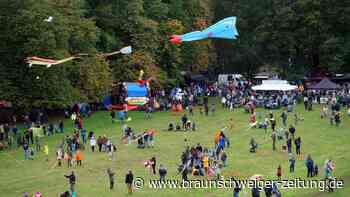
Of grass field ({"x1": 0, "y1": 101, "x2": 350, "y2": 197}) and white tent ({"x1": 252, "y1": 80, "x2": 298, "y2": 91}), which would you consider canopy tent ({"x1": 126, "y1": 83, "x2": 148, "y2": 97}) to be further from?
white tent ({"x1": 252, "y1": 80, "x2": 298, "y2": 91})

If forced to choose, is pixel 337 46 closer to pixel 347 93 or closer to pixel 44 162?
pixel 347 93

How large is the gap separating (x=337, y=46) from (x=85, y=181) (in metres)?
37.6

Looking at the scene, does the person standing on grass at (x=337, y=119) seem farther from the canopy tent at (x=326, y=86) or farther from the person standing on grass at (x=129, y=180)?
the person standing on grass at (x=129, y=180)

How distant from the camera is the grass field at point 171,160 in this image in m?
33.7

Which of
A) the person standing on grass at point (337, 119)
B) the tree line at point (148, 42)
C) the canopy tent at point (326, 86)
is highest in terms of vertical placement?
the tree line at point (148, 42)

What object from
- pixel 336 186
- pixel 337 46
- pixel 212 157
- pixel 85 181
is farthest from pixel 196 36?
pixel 337 46

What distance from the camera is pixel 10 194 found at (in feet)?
111

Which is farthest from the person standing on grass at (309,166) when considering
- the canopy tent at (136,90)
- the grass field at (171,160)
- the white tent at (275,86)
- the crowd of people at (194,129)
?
the white tent at (275,86)

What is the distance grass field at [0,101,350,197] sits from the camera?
1328 inches

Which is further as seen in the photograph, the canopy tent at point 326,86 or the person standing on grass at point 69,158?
the canopy tent at point 326,86

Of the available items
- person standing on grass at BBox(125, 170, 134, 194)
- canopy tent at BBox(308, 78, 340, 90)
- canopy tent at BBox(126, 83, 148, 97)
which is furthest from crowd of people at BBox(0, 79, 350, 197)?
canopy tent at BBox(126, 83, 148, 97)

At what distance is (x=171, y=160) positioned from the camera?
40.1 meters

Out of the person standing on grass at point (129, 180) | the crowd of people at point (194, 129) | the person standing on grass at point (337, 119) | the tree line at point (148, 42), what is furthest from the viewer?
the tree line at point (148, 42)

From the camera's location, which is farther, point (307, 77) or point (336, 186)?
point (307, 77)
